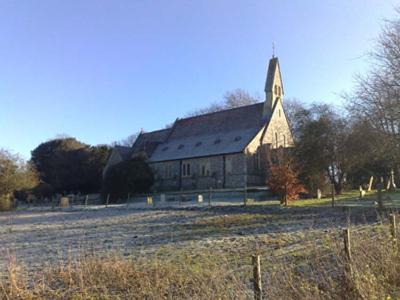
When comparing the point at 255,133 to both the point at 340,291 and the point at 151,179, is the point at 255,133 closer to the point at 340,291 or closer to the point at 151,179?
the point at 151,179

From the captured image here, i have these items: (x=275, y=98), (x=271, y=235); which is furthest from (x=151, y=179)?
(x=271, y=235)

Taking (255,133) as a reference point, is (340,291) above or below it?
below

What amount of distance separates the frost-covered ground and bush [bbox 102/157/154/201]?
21.9m

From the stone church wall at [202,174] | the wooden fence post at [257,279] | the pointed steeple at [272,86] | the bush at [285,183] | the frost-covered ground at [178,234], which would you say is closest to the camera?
the wooden fence post at [257,279]

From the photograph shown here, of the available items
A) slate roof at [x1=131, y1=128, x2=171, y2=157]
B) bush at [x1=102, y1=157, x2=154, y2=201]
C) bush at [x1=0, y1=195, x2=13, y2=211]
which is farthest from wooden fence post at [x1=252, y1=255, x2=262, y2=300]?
slate roof at [x1=131, y1=128, x2=171, y2=157]

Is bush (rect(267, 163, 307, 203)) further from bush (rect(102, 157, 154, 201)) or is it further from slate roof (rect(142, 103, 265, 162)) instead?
bush (rect(102, 157, 154, 201))

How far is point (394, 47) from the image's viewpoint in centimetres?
1791

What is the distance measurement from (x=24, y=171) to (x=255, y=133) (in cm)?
2311

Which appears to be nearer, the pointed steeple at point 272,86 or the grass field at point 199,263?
the grass field at point 199,263

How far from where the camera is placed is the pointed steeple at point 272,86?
5059 cm

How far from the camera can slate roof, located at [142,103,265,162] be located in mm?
48531

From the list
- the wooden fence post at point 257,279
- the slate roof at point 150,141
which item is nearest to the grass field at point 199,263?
the wooden fence post at point 257,279

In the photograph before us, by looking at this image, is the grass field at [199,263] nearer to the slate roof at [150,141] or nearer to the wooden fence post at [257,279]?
the wooden fence post at [257,279]

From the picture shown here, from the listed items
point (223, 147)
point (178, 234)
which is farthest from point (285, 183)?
point (223, 147)
